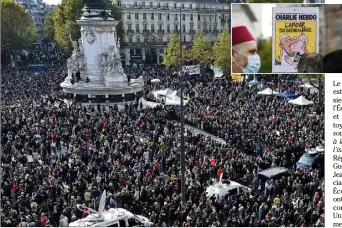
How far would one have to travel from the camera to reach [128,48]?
9138cm

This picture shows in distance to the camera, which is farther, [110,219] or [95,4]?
[95,4]

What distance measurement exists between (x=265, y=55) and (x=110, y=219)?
26.3 feet

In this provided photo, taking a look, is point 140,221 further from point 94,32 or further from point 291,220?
point 94,32

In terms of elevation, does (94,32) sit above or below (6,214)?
above

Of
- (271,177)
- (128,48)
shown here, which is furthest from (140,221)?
(128,48)

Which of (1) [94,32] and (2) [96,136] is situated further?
(1) [94,32]

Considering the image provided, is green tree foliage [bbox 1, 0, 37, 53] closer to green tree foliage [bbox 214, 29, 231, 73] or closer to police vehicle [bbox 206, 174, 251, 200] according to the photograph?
green tree foliage [bbox 214, 29, 231, 73]

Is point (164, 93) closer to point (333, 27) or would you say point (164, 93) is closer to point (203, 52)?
point (333, 27)

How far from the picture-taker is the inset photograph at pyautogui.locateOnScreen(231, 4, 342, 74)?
17109 mm

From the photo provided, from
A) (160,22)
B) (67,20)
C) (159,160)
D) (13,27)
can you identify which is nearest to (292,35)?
(159,160)

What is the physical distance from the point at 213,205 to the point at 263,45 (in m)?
6.42

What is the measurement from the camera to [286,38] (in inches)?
691

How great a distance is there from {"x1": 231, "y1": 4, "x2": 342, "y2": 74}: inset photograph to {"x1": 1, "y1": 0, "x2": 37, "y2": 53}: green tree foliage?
2335 inches

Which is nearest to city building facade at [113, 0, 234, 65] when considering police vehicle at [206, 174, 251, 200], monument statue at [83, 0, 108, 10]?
monument statue at [83, 0, 108, 10]
